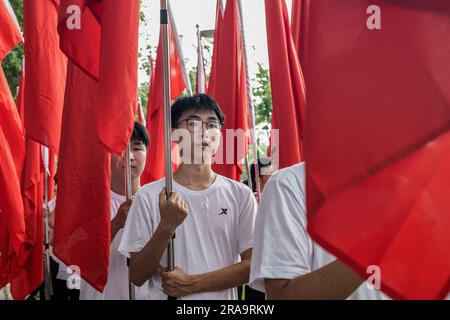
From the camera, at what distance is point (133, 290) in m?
3.31

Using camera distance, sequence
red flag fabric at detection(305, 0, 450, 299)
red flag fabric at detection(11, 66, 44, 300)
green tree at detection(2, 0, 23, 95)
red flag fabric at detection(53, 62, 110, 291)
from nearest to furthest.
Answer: red flag fabric at detection(305, 0, 450, 299) < red flag fabric at detection(53, 62, 110, 291) < red flag fabric at detection(11, 66, 44, 300) < green tree at detection(2, 0, 23, 95)

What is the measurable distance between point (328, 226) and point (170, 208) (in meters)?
1.62

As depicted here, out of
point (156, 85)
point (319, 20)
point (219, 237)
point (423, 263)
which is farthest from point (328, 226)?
point (156, 85)

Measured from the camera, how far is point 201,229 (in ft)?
10.1

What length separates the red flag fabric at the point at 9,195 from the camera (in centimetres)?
462

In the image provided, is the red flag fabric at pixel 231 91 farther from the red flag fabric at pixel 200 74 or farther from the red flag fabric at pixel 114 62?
the red flag fabric at pixel 114 62

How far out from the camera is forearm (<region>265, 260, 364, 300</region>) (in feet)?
4.88

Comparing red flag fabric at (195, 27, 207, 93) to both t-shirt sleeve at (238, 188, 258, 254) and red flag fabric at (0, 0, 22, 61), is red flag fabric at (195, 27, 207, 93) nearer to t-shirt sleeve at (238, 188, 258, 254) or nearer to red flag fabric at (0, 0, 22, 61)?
red flag fabric at (0, 0, 22, 61)

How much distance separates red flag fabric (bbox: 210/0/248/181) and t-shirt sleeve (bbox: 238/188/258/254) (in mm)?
1888

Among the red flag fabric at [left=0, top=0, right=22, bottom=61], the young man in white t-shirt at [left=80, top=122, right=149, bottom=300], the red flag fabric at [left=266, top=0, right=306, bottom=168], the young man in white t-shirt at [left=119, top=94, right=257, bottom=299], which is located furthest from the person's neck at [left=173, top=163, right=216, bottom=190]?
the red flag fabric at [left=0, top=0, right=22, bottom=61]

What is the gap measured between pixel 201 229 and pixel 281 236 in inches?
55.5

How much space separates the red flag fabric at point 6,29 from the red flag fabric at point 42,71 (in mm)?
468
